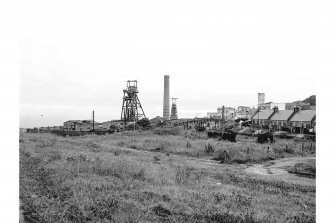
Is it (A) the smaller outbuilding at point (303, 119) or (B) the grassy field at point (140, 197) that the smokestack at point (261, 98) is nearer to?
(A) the smaller outbuilding at point (303, 119)

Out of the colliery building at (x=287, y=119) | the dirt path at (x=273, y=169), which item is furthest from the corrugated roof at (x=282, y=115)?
the dirt path at (x=273, y=169)

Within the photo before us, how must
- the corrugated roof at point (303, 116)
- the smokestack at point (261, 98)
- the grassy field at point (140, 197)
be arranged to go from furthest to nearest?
the smokestack at point (261, 98) → the corrugated roof at point (303, 116) → the grassy field at point (140, 197)

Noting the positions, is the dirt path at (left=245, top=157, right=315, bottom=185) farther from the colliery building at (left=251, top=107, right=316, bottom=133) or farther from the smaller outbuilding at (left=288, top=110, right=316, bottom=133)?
the smaller outbuilding at (left=288, top=110, right=316, bottom=133)

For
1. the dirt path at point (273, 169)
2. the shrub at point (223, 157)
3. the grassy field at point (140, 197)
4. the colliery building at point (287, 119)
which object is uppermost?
the colliery building at point (287, 119)

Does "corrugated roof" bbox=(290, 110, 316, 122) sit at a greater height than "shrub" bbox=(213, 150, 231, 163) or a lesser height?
greater

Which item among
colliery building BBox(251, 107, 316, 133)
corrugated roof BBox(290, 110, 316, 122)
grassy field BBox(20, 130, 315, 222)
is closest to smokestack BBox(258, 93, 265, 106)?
colliery building BBox(251, 107, 316, 133)

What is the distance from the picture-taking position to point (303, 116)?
50.7 m

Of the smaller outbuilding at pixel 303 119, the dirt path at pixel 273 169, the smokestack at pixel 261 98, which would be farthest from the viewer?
the smokestack at pixel 261 98

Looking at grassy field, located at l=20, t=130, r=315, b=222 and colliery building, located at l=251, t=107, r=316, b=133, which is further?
colliery building, located at l=251, t=107, r=316, b=133

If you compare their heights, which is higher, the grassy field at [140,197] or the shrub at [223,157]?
the grassy field at [140,197]

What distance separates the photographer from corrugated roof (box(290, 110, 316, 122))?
49184mm

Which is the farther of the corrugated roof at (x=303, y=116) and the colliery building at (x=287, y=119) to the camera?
the corrugated roof at (x=303, y=116)

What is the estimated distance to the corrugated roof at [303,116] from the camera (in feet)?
A: 161

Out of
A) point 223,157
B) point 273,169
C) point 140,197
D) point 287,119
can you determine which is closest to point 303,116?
point 287,119
